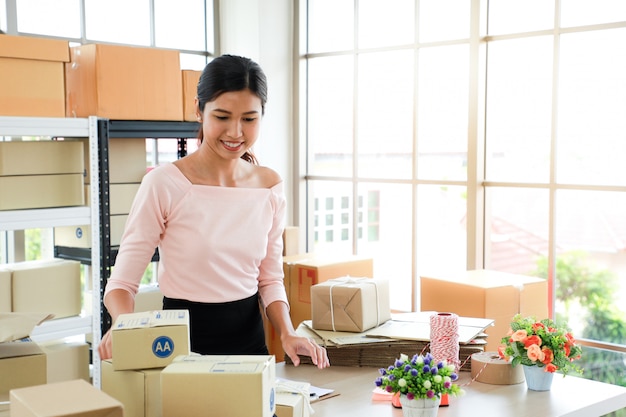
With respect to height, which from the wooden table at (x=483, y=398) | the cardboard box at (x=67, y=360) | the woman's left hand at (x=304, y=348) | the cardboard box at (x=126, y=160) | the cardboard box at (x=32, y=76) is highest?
the cardboard box at (x=32, y=76)

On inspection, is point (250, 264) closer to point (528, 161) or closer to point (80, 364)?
point (80, 364)

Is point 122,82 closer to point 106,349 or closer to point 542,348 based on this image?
point 106,349

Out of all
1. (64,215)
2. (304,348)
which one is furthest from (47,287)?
(304,348)

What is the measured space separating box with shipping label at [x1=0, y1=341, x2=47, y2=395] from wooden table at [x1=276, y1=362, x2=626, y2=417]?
672 millimetres

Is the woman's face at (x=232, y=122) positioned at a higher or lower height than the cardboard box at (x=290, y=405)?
higher

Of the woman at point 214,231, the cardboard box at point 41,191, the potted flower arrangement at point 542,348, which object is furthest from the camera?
the cardboard box at point 41,191

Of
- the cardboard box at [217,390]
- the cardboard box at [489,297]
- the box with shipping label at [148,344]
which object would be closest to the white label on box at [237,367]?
the cardboard box at [217,390]

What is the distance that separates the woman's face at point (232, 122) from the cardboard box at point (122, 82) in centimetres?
154

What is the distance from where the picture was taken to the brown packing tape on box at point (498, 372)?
225 centimetres

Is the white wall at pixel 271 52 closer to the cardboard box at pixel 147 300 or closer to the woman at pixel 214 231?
the cardboard box at pixel 147 300

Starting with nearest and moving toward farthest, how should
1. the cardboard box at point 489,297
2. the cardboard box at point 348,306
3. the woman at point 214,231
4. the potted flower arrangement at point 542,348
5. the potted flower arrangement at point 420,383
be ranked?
the potted flower arrangement at point 420,383 → the woman at point 214,231 → the potted flower arrangement at point 542,348 → the cardboard box at point 348,306 → the cardboard box at point 489,297

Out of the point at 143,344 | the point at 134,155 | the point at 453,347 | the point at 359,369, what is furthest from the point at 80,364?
the point at 143,344

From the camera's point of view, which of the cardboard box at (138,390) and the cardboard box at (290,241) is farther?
the cardboard box at (290,241)

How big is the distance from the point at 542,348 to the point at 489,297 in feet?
2.44
